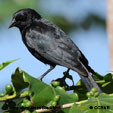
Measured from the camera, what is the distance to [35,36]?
5473 mm

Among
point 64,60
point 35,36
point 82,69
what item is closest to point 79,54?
point 64,60

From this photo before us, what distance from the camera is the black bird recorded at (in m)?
4.52

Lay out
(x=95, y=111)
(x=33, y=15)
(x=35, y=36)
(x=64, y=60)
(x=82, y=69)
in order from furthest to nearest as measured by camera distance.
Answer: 1. (x=33, y=15)
2. (x=35, y=36)
3. (x=64, y=60)
4. (x=82, y=69)
5. (x=95, y=111)

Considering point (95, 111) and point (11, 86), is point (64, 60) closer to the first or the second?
point (11, 86)

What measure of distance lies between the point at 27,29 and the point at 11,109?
11.6 ft

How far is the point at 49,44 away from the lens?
513 cm

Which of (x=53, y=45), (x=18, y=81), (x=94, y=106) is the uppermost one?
(x=53, y=45)

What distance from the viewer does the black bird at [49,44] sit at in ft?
14.8

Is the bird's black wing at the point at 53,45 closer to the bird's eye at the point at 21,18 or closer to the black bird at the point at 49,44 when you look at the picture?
the black bird at the point at 49,44

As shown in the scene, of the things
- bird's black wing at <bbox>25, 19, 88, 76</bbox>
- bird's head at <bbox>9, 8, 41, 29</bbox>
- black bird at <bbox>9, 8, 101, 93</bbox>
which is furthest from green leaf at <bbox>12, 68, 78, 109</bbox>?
bird's head at <bbox>9, 8, 41, 29</bbox>

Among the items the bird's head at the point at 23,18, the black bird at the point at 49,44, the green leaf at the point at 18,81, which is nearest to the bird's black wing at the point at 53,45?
the black bird at the point at 49,44

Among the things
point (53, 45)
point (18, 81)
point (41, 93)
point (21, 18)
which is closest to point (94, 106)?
point (41, 93)

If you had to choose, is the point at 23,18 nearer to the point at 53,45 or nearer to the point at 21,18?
the point at 21,18

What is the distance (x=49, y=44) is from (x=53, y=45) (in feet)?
0.30
